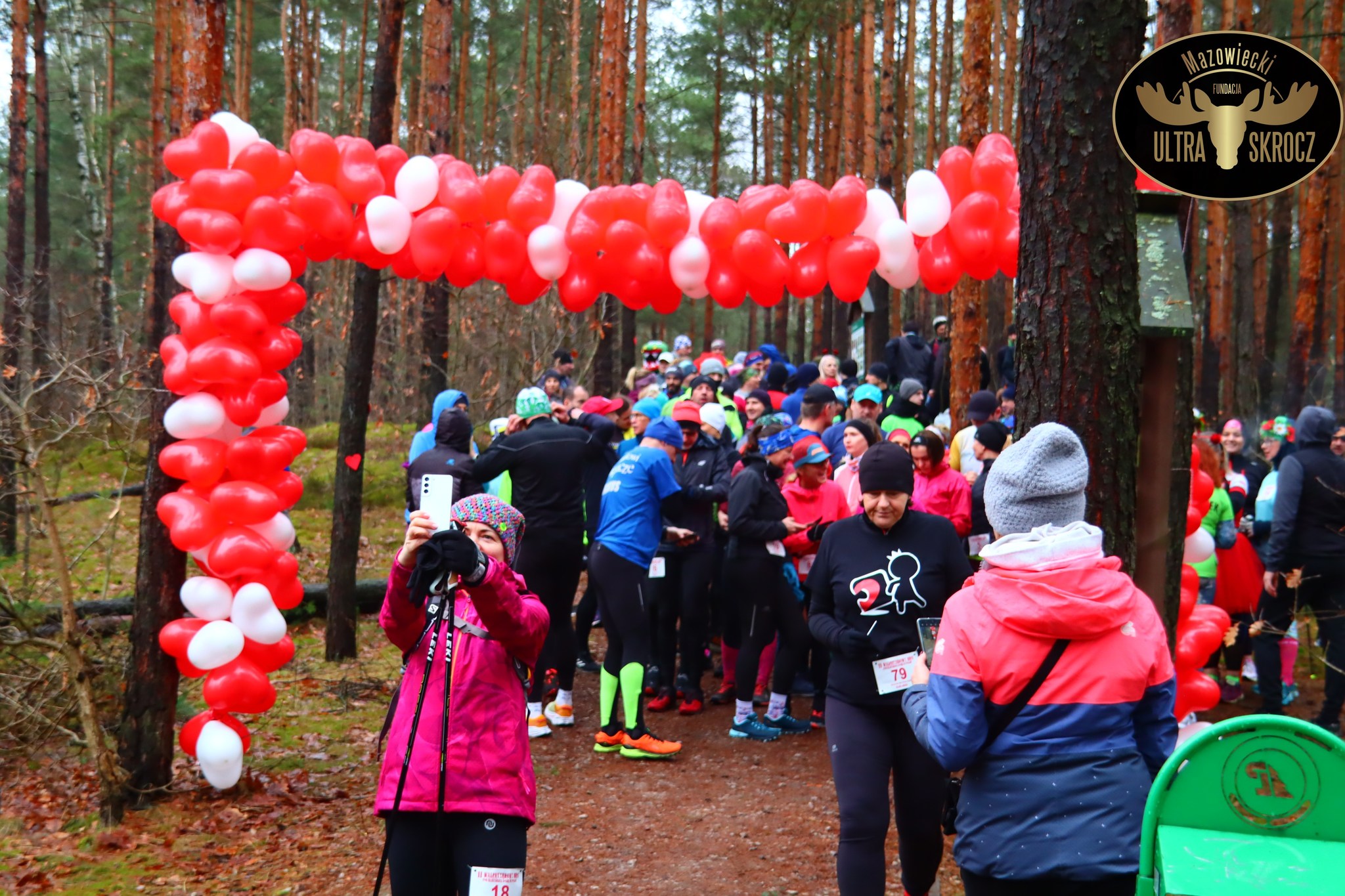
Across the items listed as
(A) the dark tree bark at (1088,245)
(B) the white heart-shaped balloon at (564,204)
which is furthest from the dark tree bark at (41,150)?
(A) the dark tree bark at (1088,245)

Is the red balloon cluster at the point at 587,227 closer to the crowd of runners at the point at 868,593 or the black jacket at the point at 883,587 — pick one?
the crowd of runners at the point at 868,593

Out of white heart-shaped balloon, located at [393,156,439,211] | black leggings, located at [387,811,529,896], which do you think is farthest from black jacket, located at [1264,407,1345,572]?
black leggings, located at [387,811,529,896]

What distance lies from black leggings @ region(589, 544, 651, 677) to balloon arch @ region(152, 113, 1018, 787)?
68.9 inches

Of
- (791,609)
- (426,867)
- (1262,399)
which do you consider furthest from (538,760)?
(1262,399)

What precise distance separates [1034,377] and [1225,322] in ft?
56.2

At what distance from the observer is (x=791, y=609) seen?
715 cm

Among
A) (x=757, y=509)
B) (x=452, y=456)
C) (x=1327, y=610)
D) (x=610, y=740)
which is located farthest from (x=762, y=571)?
(x=1327, y=610)

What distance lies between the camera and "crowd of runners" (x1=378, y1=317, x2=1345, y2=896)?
2.47 meters

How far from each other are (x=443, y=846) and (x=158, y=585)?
3440 mm

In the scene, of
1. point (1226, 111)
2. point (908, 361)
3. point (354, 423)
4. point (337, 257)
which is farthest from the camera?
point (908, 361)

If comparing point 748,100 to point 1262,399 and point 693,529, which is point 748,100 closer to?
point 1262,399

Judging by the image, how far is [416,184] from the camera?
656cm

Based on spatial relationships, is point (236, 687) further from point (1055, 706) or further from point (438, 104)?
point (438, 104)

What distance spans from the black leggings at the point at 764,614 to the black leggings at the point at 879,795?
9.28 ft
